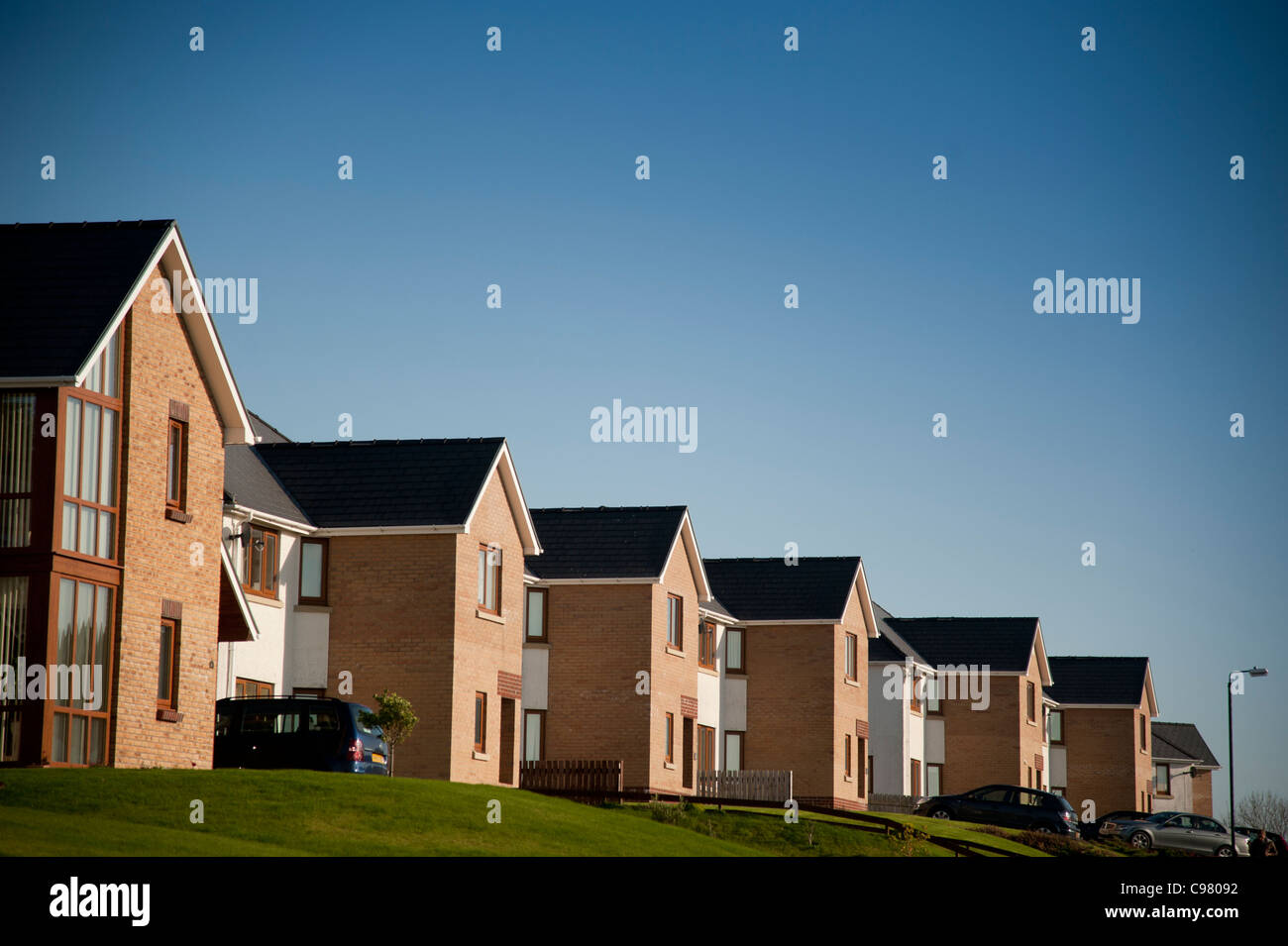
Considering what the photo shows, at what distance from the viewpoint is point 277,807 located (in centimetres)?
2280

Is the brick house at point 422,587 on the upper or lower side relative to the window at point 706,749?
upper

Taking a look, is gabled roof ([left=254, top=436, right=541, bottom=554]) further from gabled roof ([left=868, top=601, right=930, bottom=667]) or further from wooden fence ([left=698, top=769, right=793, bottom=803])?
gabled roof ([left=868, top=601, right=930, bottom=667])

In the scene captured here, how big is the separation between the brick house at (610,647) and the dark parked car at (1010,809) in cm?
1043

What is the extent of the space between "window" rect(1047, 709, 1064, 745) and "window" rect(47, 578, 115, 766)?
60707 millimetres

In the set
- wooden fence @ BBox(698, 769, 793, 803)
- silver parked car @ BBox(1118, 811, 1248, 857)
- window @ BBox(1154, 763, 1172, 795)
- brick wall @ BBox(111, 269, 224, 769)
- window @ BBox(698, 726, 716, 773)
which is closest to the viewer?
brick wall @ BBox(111, 269, 224, 769)

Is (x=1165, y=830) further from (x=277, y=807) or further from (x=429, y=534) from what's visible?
(x=277, y=807)

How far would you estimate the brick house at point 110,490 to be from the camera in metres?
24.8

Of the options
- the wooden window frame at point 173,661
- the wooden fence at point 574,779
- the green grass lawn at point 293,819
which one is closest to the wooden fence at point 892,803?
the wooden fence at point 574,779

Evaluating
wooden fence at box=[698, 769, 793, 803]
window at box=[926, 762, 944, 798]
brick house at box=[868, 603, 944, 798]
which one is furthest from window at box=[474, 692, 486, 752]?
window at box=[926, 762, 944, 798]

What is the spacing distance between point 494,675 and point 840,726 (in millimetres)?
18459

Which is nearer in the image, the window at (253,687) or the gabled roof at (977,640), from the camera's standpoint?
the window at (253,687)

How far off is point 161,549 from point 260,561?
7839mm

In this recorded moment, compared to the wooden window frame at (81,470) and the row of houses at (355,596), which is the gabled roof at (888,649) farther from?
the wooden window frame at (81,470)

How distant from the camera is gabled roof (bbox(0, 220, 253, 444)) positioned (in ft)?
82.6
